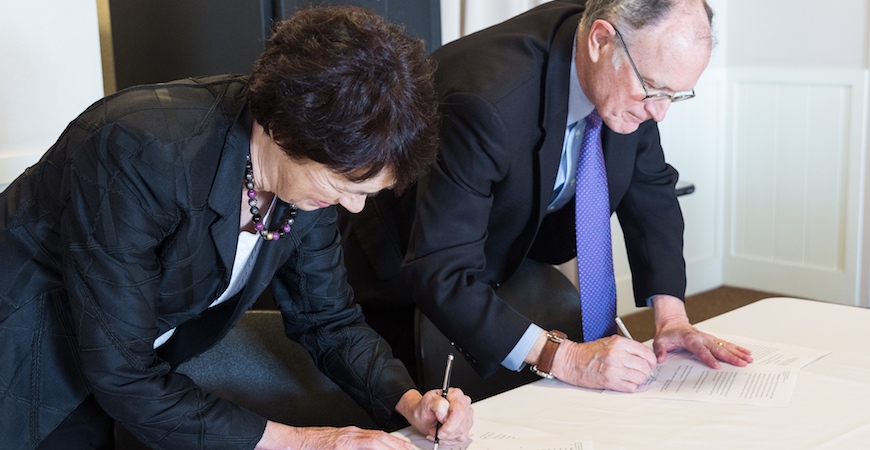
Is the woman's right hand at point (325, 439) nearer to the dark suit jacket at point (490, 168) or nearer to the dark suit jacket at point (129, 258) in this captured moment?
the dark suit jacket at point (129, 258)

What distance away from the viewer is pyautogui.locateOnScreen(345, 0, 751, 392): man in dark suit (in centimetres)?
181

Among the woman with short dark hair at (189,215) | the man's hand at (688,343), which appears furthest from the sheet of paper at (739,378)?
the woman with short dark hair at (189,215)

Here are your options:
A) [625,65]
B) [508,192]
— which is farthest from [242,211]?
[625,65]

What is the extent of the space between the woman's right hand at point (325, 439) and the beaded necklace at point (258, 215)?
0.98ft

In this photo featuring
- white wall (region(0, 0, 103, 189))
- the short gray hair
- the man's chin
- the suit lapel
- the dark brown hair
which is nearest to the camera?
the dark brown hair

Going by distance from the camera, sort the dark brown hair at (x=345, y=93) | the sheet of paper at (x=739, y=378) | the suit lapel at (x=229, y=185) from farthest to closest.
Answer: the sheet of paper at (x=739, y=378) < the suit lapel at (x=229, y=185) < the dark brown hair at (x=345, y=93)

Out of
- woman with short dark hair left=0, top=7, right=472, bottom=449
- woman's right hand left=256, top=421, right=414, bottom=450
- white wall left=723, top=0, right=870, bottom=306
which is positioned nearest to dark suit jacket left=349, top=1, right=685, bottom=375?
woman with short dark hair left=0, top=7, right=472, bottom=449

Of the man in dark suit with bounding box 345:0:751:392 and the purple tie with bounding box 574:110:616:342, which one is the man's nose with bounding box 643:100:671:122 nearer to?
the man in dark suit with bounding box 345:0:751:392

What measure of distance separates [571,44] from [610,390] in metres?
0.69

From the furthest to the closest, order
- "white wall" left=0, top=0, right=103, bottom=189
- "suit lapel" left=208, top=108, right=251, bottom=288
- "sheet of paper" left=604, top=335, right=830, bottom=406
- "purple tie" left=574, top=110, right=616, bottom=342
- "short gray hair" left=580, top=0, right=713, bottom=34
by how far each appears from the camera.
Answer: "white wall" left=0, top=0, right=103, bottom=189
"purple tie" left=574, top=110, right=616, bottom=342
"short gray hair" left=580, top=0, right=713, bottom=34
"sheet of paper" left=604, top=335, right=830, bottom=406
"suit lapel" left=208, top=108, right=251, bottom=288

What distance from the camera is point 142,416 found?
1.45 m

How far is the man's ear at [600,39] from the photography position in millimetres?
1838

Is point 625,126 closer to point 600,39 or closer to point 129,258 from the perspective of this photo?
point 600,39

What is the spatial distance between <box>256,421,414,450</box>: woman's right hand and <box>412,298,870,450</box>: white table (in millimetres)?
188
